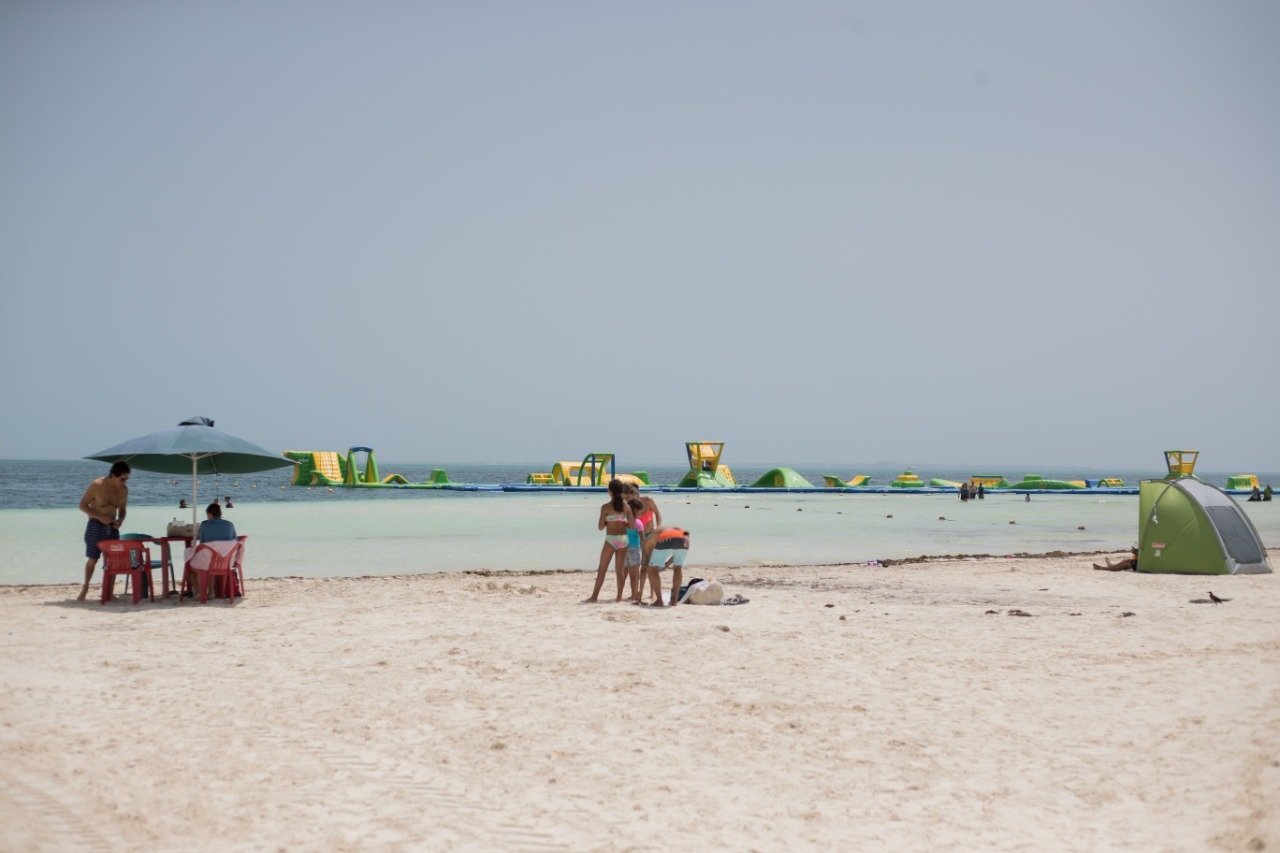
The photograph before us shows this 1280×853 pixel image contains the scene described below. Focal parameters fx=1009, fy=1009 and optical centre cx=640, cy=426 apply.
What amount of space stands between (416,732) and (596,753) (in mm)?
1068

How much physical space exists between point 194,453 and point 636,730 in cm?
708

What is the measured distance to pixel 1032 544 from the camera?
814 inches

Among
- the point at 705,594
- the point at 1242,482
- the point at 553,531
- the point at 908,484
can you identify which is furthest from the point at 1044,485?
the point at 705,594

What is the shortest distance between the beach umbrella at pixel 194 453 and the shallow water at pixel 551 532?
2826mm

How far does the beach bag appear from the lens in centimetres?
1052

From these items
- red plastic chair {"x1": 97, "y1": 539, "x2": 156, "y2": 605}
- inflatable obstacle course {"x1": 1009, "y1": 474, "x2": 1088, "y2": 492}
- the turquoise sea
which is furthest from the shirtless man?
inflatable obstacle course {"x1": 1009, "y1": 474, "x2": 1088, "y2": 492}

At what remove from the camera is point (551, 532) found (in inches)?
912

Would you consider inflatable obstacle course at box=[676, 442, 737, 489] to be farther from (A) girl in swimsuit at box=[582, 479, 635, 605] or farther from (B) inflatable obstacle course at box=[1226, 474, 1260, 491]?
(A) girl in swimsuit at box=[582, 479, 635, 605]

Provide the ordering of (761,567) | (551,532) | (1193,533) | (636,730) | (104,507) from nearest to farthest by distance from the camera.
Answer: (636,730) → (104,507) → (1193,533) → (761,567) → (551,532)

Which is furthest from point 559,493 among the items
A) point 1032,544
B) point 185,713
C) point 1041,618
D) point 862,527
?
point 185,713

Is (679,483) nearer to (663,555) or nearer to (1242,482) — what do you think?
(1242,482)

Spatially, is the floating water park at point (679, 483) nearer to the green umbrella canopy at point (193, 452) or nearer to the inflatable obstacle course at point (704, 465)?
the inflatable obstacle course at point (704, 465)

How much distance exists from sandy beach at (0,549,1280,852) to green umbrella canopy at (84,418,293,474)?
174 cm

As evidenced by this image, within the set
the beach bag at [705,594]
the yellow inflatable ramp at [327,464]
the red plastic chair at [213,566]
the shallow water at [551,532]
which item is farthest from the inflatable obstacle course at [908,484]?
the red plastic chair at [213,566]
